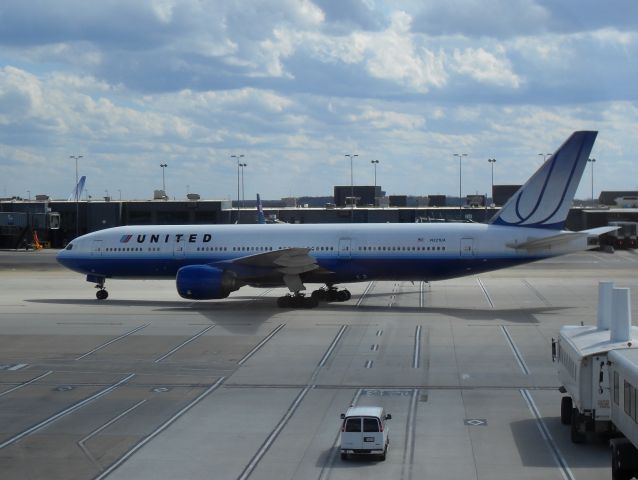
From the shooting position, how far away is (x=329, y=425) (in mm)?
21172

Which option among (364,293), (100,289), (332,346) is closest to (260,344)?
(332,346)

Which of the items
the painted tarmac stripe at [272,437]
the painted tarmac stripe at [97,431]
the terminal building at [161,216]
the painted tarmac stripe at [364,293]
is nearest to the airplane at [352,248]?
the painted tarmac stripe at [364,293]

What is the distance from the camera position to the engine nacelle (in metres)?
40.7

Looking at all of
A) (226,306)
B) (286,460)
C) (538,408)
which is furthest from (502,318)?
(286,460)

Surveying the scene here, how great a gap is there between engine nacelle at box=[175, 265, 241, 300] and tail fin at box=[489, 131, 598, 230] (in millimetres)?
13230

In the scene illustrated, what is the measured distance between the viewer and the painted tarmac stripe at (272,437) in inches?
695

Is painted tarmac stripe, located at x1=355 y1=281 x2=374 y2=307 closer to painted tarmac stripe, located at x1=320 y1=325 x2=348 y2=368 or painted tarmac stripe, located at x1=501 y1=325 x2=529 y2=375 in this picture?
painted tarmac stripe, located at x1=320 y1=325 x2=348 y2=368

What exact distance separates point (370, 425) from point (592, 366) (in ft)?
15.1

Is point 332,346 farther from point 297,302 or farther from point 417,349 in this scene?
point 297,302

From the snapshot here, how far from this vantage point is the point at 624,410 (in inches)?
635

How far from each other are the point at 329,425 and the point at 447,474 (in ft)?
14.8

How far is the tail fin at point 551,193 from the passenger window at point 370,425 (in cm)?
2428

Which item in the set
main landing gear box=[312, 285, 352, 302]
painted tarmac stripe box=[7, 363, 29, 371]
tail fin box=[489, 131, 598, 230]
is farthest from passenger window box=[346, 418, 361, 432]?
main landing gear box=[312, 285, 352, 302]

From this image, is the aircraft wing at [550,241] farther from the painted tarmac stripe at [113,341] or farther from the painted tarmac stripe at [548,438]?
the painted tarmac stripe at [113,341]
